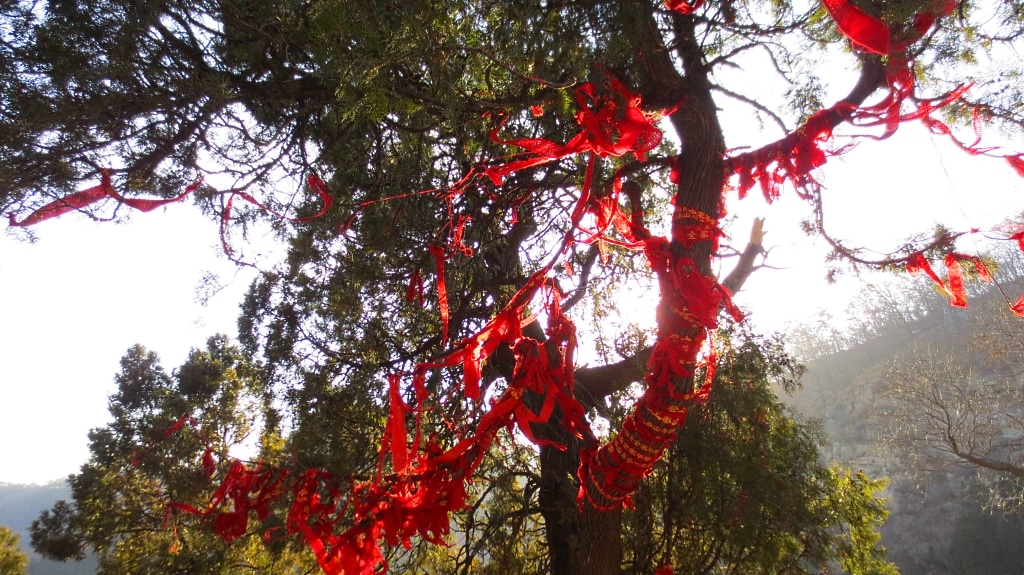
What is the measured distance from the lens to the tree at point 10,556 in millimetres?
11703

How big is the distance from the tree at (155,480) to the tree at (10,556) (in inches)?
182

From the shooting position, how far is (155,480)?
28.1ft

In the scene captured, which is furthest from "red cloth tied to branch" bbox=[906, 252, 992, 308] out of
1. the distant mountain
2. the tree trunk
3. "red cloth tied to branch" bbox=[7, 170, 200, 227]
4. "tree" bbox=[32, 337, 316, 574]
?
the distant mountain

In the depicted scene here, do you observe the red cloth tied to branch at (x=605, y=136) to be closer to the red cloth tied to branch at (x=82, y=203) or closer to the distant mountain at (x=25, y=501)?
the red cloth tied to branch at (x=82, y=203)

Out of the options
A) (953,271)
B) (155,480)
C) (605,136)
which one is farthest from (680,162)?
(155,480)

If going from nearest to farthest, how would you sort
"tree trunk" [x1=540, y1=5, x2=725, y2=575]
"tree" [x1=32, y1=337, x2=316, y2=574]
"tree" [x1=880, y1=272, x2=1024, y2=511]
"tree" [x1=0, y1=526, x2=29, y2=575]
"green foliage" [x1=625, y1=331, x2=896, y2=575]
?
1. "tree trunk" [x1=540, y1=5, x2=725, y2=575]
2. "green foliage" [x1=625, y1=331, x2=896, y2=575]
3. "tree" [x1=32, y1=337, x2=316, y2=574]
4. "tree" [x1=0, y1=526, x2=29, y2=575]
5. "tree" [x1=880, y1=272, x2=1024, y2=511]

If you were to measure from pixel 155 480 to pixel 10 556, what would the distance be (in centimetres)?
744

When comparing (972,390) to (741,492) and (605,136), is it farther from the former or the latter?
(605,136)

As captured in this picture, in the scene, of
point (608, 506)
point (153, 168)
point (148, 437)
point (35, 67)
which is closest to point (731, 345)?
point (608, 506)

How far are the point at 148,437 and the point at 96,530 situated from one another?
1.68 meters

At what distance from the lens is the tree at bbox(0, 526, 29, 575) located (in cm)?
1170

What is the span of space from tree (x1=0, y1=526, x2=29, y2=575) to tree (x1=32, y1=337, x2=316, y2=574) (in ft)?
15.2

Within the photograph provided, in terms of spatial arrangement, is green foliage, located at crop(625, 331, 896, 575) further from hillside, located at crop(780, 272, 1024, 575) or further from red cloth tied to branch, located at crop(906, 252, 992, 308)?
hillside, located at crop(780, 272, 1024, 575)

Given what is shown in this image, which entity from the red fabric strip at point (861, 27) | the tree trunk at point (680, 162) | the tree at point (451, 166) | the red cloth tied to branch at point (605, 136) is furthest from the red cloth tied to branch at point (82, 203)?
the red fabric strip at point (861, 27)
